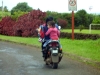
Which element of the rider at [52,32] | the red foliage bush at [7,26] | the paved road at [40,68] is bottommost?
the paved road at [40,68]

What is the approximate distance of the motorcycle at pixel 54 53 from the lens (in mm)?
12180

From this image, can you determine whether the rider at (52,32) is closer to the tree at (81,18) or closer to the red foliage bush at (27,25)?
the red foliage bush at (27,25)

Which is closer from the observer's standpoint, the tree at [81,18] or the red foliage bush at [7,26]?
the red foliage bush at [7,26]

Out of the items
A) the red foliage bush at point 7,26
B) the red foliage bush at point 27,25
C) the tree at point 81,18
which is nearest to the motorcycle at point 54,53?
the red foliage bush at point 27,25

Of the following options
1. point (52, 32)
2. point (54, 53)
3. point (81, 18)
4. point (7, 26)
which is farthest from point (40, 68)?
point (81, 18)

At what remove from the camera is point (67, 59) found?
15.1m

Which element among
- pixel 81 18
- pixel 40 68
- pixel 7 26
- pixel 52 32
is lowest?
pixel 40 68

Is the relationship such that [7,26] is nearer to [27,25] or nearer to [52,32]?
[27,25]

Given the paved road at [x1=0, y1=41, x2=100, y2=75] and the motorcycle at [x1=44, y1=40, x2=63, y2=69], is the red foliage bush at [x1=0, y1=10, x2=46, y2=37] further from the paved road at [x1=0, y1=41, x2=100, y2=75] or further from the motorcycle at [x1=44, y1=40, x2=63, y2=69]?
the motorcycle at [x1=44, y1=40, x2=63, y2=69]

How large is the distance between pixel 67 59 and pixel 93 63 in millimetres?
1946

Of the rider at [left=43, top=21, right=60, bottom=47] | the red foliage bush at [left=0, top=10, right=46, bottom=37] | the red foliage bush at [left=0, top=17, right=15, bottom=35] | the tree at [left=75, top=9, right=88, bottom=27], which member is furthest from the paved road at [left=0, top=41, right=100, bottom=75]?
the tree at [left=75, top=9, right=88, bottom=27]

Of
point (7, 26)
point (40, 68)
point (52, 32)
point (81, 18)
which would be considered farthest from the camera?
point (81, 18)

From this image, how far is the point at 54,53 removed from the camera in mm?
12148

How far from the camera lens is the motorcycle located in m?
12.2
